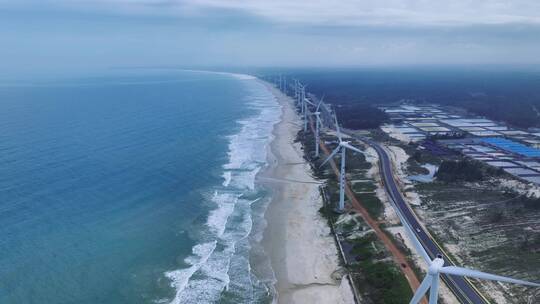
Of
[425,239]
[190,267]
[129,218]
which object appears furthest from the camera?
[129,218]

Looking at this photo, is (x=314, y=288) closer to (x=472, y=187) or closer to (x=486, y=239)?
(x=486, y=239)

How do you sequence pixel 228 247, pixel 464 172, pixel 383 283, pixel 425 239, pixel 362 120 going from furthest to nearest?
pixel 362 120 < pixel 464 172 < pixel 228 247 < pixel 425 239 < pixel 383 283

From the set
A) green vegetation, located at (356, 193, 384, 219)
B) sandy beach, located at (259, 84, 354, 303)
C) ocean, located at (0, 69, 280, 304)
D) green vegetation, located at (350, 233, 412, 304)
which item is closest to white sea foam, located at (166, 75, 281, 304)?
ocean, located at (0, 69, 280, 304)

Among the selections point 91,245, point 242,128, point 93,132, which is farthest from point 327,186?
point 93,132

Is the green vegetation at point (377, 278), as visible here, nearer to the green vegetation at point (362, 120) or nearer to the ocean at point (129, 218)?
the ocean at point (129, 218)

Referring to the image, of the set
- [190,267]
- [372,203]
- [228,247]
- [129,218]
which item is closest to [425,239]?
[372,203]

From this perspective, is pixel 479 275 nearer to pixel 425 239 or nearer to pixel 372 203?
pixel 425 239

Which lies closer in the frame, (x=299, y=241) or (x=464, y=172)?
(x=299, y=241)
